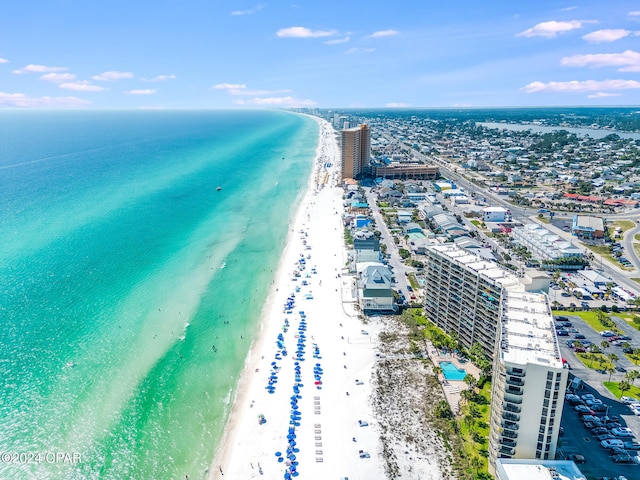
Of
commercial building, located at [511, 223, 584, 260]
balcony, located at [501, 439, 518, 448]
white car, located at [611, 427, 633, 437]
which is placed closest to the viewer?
balcony, located at [501, 439, 518, 448]

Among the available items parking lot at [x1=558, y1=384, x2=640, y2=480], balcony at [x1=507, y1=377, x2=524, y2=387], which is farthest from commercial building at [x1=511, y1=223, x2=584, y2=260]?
balcony at [x1=507, y1=377, x2=524, y2=387]

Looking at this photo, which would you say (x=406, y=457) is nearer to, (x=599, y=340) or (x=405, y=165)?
(x=599, y=340)

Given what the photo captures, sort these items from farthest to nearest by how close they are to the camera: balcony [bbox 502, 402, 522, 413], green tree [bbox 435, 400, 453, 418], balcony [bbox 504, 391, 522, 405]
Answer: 1. green tree [bbox 435, 400, 453, 418]
2. balcony [bbox 502, 402, 522, 413]
3. balcony [bbox 504, 391, 522, 405]

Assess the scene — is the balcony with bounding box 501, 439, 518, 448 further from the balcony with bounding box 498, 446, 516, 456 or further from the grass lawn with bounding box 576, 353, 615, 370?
the grass lawn with bounding box 576, 353, 615, 370

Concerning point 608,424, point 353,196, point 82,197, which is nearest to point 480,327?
point 608,424

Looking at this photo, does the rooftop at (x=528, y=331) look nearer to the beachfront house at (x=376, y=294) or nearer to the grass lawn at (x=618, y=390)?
the grass lawn at (x=618, y=390)

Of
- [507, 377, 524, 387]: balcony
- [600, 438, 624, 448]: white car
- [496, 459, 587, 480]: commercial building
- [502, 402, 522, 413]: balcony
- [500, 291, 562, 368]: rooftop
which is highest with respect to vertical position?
[500, 291, 562, 368]: rooftop

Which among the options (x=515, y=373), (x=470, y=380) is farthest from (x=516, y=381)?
(x=470, y=380)
